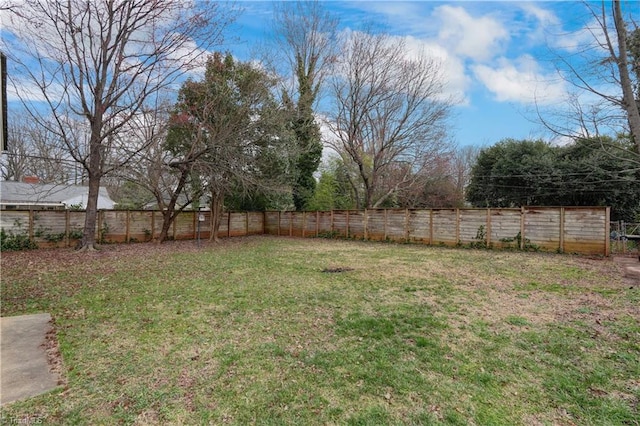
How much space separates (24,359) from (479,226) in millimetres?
11715

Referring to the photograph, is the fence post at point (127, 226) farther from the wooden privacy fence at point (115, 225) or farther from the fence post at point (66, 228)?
the fence post at point (66, 228)

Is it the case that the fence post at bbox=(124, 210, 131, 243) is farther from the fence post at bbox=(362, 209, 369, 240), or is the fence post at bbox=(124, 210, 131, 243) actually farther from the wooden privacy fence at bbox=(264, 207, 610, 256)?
the fence post at bbox=(362, 209, 369, 240)

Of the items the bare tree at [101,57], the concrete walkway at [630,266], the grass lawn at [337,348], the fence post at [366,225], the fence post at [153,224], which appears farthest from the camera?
the fence post at [366,225]

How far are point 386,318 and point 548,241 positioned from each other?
28.1ft

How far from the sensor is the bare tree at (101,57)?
8055 mm

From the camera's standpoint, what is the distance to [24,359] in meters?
2.79

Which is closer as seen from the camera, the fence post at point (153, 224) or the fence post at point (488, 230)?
the fence post at point (488, 230)

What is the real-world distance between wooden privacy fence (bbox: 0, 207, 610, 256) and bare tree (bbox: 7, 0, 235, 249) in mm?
1851

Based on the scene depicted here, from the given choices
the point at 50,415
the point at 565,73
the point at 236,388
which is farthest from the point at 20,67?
the point at 565,73

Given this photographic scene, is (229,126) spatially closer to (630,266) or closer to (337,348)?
(337,348)

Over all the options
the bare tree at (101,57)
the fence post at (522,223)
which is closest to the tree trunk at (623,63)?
the fence post at (522,223)

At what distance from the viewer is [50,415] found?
2.05m

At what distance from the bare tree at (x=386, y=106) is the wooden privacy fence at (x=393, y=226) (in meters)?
3.68

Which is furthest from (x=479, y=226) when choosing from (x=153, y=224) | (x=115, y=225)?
(x=115, y=225)
